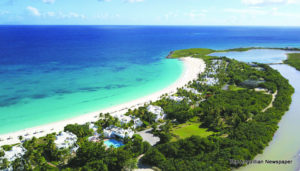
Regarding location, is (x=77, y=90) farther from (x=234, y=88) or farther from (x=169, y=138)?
(x=234, y=88)

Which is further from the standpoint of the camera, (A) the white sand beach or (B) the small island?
(A) the white sand beach

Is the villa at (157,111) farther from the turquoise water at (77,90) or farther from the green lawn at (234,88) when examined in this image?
the green lawn at (234,88)

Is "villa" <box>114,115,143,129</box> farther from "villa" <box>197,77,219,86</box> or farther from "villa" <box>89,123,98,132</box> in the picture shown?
"villa" <box>197,77,219,86</box>

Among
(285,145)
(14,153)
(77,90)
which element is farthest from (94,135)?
(285,145)

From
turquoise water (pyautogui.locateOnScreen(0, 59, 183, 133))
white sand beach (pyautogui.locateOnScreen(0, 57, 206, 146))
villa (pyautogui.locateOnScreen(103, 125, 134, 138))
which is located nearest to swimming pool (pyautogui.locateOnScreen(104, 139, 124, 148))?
villa (pyautogui.locateOnScreen(103, 125, 134, 138))

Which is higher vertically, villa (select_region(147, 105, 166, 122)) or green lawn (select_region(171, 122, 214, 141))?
villa (select_region(147, 105, 166, 122))

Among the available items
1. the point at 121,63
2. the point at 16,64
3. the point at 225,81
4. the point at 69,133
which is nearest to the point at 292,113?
the point at 225,81

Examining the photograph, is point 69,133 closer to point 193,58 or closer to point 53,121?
point 53,121

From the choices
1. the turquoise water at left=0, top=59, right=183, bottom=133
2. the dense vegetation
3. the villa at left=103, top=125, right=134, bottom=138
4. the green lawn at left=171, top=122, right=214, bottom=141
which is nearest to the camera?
the dense vegetation

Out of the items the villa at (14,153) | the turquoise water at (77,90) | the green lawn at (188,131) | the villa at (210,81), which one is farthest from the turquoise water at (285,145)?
the turquoise water at (77,90)
